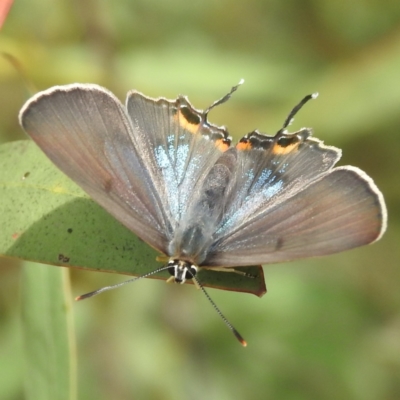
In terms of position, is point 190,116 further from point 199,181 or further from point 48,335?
point 48,335

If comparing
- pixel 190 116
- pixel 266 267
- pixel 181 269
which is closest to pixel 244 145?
pixel 190 116

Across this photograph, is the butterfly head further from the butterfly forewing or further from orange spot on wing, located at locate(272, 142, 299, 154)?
orange spot on wing, located at locate(272, 142, 299, 154)

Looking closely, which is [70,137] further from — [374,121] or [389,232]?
[389,232]

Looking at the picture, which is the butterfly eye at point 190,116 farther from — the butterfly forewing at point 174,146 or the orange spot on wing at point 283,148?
the orange spot on wing at point 283,148

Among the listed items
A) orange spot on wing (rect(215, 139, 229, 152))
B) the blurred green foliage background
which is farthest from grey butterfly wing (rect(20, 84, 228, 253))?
the blurred green foliage background

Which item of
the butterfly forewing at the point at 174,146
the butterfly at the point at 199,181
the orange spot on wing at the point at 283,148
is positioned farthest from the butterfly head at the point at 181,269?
the orange spot on wing at the point at 283,148

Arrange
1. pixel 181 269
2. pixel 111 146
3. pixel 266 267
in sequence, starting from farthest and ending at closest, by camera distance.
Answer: pixel 266 267 → pixel 111 146 → pixel 181 269
